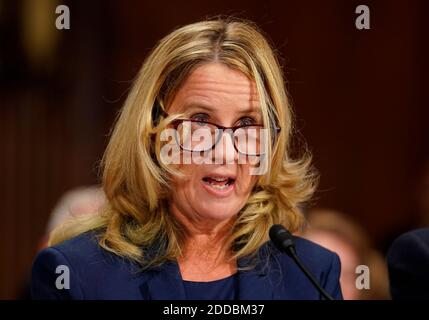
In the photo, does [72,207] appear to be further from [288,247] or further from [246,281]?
[288,247]

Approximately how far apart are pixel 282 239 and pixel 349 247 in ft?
1.94

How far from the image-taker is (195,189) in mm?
1393

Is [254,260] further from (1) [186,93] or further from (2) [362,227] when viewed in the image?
(2) [362,227]

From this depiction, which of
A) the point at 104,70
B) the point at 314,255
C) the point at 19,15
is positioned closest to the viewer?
the point at 314,255

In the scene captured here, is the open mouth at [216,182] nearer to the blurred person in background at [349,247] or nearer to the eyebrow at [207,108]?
the eyebrow at [207,108]

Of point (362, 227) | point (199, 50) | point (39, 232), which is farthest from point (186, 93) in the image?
point (362, 227)

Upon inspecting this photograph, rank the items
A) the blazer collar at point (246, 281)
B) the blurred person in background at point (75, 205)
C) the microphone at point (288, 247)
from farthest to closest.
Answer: the blurred person in background at point (75, 205), the blazer collar at point (246, 281), the microphone at point (288, 247)

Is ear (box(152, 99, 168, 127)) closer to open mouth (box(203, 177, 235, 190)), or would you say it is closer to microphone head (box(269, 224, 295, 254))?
open mouth (box(203, 177, 235, 190))

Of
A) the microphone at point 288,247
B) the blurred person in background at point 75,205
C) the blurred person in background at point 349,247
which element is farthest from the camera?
the blurred person in background at point 349,247

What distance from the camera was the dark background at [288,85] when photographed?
1.62 metres

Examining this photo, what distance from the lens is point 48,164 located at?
6.34 feet

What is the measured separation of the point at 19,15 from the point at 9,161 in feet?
1.44

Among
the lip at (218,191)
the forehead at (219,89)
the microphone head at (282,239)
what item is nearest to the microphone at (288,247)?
the microphone head at (282,239)

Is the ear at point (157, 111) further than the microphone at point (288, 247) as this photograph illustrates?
Yes
